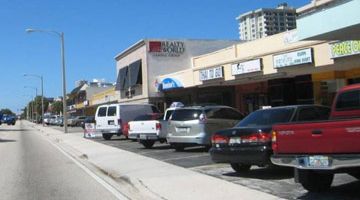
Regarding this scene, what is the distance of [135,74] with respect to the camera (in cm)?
4909

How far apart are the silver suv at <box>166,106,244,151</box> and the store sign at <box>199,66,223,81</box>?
10.4m

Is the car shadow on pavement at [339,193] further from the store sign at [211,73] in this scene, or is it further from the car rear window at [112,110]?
the car rear window at [112,110]

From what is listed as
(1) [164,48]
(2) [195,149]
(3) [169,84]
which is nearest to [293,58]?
(2) [195,149]

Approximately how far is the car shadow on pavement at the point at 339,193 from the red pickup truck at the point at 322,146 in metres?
0.12

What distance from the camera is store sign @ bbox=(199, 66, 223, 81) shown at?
103ft

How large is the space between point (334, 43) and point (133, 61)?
101 feet

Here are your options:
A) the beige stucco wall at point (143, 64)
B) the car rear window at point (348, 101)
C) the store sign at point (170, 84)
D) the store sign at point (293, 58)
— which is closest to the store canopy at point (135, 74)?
the beige stucco wall at point (143, 64)

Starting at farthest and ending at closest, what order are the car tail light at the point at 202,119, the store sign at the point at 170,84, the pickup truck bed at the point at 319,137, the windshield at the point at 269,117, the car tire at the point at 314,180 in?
the store sign at the point at 170,84
the car tail light at the point at 202,119
the windshield at the point at 269,117
the car tire at the point at 314,180
the pickup truck bed at the point at 319,137

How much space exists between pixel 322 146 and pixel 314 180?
58.4 inches

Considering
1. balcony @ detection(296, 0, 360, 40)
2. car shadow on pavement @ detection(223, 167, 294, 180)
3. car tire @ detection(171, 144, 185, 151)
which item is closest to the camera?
balcony @ detection(296, 0, 360, 40)

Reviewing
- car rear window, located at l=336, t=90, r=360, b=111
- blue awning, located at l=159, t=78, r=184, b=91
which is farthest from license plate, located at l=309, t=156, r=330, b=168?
blue awning, located at l=159, t=78, r=184, b=91

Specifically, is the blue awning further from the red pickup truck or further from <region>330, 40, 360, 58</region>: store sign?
the red pickup truck

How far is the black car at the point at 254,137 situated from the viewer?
40.9 feet

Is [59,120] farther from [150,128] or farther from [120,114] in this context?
[150,128]
